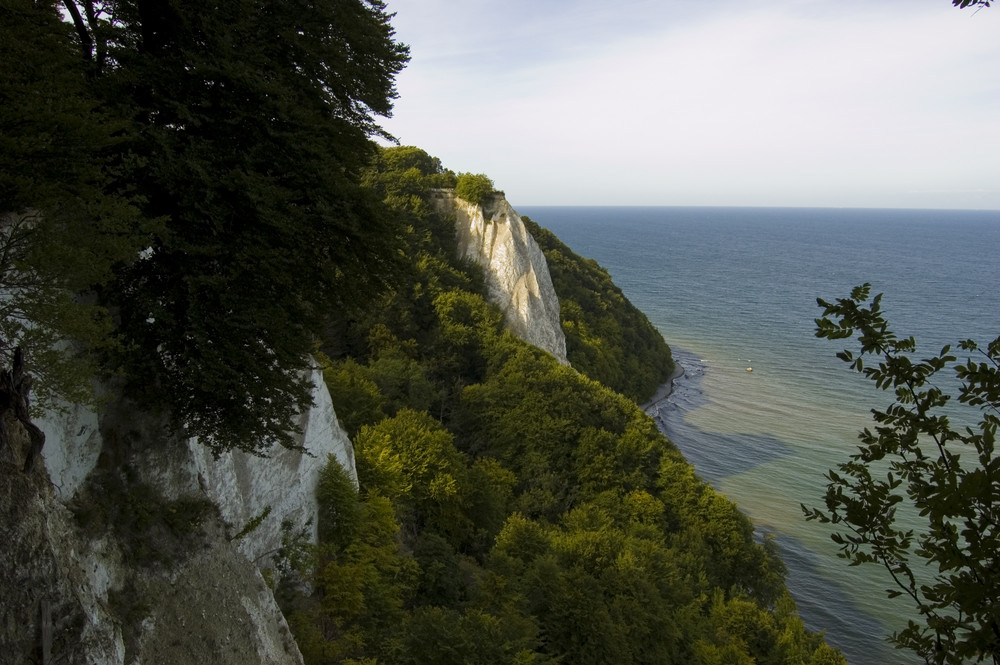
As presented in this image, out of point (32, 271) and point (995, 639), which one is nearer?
point (995, 639)

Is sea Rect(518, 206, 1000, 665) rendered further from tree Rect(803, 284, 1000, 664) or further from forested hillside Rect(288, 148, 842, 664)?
forested hillside Rect(288, 148, 842, 664)

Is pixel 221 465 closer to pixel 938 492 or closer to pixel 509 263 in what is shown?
pixel 938 492

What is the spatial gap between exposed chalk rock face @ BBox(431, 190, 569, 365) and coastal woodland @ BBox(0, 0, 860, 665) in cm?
1795

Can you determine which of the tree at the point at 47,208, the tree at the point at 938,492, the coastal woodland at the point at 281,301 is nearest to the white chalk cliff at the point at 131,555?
the coastal woodland at the point at 281,301

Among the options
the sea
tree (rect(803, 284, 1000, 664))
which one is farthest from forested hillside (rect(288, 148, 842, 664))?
tree (rect(803, 284, 1000, 664))

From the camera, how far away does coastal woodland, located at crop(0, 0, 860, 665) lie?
6.88 meters

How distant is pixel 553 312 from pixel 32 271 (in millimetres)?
39794

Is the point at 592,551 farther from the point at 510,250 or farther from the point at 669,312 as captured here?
the point at 669,312

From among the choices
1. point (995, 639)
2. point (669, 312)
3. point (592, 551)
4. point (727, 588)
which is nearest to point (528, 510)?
point (592, 551)

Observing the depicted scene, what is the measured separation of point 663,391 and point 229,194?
53.9 m

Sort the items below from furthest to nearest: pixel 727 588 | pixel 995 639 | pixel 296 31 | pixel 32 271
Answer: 1. pixel 727 588
2. pixel 296 31
3. pixel 32 271
4. pixel 995 639

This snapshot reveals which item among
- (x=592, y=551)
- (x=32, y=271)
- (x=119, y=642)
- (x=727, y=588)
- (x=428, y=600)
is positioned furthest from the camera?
(x=727, y=588)

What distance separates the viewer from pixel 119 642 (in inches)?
285

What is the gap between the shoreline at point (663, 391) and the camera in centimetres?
5416
